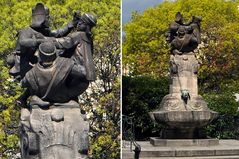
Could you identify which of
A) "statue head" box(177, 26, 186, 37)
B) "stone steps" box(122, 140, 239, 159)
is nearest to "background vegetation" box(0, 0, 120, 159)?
"statue head" box(177, 26, 186, 37)

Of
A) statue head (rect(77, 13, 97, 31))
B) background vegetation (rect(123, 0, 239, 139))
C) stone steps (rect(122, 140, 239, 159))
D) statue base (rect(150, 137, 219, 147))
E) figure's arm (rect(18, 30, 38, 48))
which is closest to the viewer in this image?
figure's arm (rect(18, 30, 38, 48))

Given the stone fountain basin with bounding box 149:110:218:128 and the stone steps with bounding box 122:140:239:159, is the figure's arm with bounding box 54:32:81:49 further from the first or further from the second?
the stone fountain basin with bounding box 149:110:218:128

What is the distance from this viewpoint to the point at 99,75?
73.5 ft

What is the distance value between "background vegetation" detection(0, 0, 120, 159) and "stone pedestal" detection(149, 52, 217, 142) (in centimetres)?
617

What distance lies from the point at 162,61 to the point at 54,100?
92.2ft

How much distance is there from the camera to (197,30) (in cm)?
1539

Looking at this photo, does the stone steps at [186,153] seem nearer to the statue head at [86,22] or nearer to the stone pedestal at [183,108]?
the stone pedestal at [183,108]

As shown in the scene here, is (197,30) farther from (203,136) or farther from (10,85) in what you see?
(10,85)

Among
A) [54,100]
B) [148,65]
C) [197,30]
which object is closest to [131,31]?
[148,65]

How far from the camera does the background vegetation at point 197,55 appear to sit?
2441cm

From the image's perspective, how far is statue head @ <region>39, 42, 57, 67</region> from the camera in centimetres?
796

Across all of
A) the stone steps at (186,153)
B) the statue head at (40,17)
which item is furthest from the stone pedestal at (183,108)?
the statue head at (40,17)

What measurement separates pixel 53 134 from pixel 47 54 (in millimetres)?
1192

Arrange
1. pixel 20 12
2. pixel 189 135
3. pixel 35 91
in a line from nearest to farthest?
pixel 35 91
pixel 189 135
pixel 20 12
